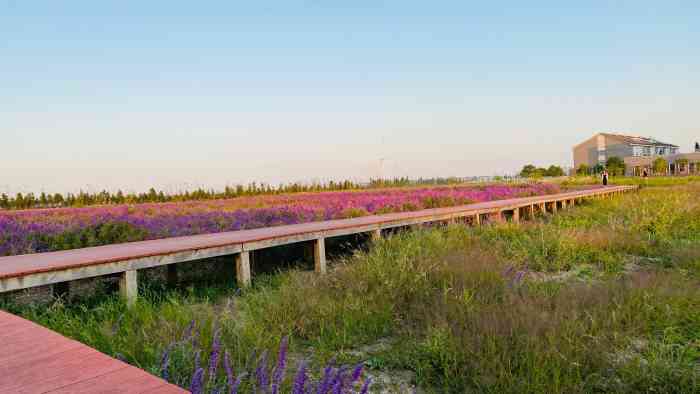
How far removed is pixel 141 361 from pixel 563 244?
5887 mm

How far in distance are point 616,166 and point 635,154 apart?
273 inches

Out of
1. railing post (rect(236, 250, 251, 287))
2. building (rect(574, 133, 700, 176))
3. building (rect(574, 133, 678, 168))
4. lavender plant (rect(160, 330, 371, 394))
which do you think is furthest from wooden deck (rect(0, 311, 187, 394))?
building (rect(574, 133, 678, 168))

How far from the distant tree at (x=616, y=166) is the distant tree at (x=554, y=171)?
7.46m

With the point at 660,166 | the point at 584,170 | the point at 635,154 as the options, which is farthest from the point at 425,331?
the point at 635,154

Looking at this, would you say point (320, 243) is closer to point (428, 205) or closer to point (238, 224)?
point (238, 224)

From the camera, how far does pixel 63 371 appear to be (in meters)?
1.62

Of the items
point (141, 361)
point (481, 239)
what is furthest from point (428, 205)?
point (141, 361)

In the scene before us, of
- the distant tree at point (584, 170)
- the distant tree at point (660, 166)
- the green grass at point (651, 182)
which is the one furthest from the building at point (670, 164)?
the green grass at point (651, 182)

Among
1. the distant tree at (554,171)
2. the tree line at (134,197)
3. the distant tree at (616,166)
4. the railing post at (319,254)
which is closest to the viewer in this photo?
the railing post at (319,254)

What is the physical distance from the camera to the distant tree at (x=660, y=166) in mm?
51406

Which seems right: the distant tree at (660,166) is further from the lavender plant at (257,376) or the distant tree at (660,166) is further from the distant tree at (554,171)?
the lavender plant at (257,376)

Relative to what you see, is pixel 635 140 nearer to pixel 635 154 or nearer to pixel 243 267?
pixel 635 154

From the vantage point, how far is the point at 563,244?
6.86 metres

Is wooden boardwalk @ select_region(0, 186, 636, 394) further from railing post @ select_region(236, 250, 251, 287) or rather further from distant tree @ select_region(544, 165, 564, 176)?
distant tree @ select_region(544, 165, 564, 176)
